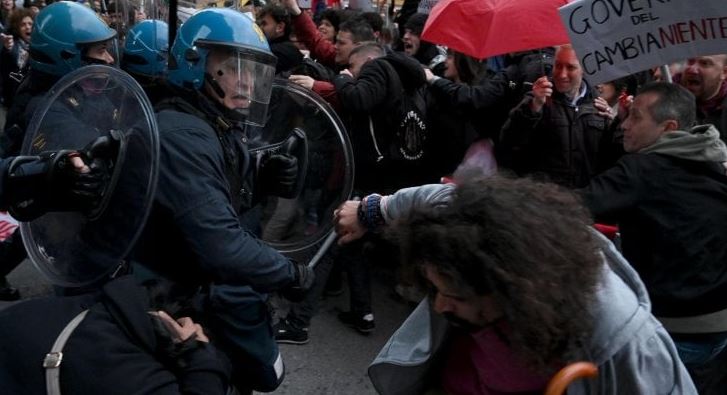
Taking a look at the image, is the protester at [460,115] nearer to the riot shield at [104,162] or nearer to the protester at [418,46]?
the protester at [418,46]

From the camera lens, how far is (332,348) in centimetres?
412

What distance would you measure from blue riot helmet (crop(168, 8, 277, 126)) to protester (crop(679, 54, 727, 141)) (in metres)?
2.38

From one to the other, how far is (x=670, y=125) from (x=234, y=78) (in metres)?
1.65

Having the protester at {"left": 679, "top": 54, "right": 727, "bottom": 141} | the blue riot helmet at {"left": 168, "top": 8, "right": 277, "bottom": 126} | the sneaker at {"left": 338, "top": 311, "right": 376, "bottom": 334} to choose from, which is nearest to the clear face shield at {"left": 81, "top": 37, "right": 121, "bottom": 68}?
the blue riot helmet at {"left": 168, "top": 8, "right": 277, "bottom": 126}

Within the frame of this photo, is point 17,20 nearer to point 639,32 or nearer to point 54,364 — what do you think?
point 639,32

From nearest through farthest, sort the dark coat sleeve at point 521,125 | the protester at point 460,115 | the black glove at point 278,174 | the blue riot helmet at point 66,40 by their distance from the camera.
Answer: the black glove at point 278,174 < the blue riot helmet at point 66,40 < the dark coat sleeve at point 521,125 < the protester at point 460,115

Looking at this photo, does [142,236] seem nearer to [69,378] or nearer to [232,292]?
[232,292]

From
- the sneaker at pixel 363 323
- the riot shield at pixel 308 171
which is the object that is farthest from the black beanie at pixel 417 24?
the riot shield at pixel 308 171

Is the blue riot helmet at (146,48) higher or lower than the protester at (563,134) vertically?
higher

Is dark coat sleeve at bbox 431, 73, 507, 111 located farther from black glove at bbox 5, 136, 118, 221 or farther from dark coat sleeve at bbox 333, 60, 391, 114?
black glove at bbox 5, 136, 118, 221

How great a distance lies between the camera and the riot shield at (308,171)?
2.73 m

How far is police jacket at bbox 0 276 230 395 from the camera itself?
53.1 inches

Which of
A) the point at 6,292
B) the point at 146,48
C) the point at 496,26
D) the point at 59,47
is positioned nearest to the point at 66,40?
the point at 59,47

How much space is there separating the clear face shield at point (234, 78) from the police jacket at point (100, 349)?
799 mm
